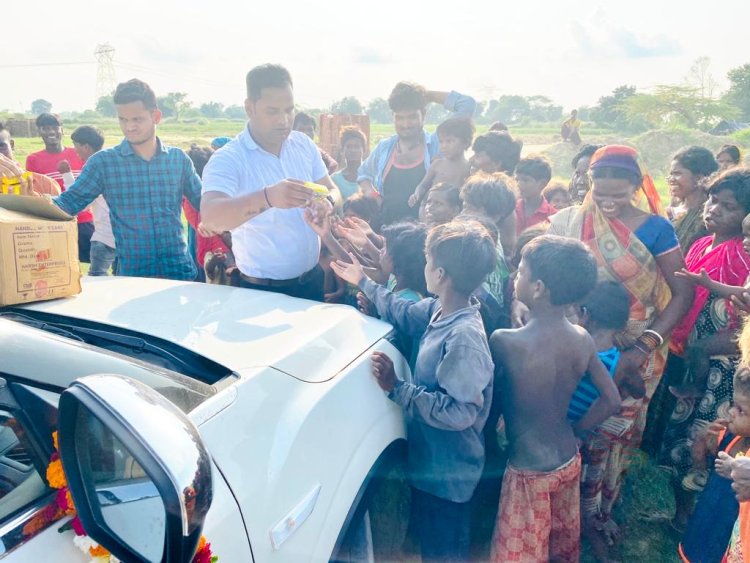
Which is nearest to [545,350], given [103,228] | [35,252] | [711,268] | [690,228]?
[711,268]

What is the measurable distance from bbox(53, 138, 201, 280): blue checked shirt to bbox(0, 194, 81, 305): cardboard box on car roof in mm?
1324

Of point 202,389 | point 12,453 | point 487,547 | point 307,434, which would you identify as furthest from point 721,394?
point 12,453

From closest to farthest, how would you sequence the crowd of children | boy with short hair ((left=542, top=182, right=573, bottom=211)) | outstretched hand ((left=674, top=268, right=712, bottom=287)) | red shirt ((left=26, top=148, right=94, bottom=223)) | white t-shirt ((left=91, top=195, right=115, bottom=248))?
the crowd of children
outstretched hand ((left=674, top=268, right=712, bottom=287))
white t-shirt ((left=91, top=195, right=115, bottom=248))
boy with short hair ((left=542, top=182, right=573, bottom=211))
red shirt ((left=26, top=148, right=94, bottom=223))

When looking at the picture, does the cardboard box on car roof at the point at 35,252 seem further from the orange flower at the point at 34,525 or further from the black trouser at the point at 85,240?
the black trouser at the point at 85,240

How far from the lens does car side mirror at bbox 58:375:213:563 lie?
91 centimetres

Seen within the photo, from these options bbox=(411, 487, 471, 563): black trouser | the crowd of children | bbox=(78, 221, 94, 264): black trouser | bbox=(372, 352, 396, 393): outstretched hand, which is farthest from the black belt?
bbox=(78, 221, 94, 264): black trouser

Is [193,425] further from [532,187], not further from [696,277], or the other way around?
[532,187]

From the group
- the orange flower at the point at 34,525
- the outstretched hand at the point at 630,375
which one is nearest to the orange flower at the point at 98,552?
the orange flower at the point at 34,525

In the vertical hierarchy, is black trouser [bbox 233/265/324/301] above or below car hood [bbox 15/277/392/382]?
below

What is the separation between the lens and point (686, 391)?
303 cm

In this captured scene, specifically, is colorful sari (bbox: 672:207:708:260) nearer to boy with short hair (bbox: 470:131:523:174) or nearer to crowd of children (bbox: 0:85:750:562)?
crowd of children (bbox: 0:85:750:562)

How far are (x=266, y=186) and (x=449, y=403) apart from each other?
60.2 inches

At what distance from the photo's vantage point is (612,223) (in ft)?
9.40

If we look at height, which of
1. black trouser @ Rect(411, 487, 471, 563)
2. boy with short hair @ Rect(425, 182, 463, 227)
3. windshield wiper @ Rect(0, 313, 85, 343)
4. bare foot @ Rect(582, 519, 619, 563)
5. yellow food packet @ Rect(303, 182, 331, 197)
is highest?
yellow food packet @ Rect(303, 182, 331, 197)
